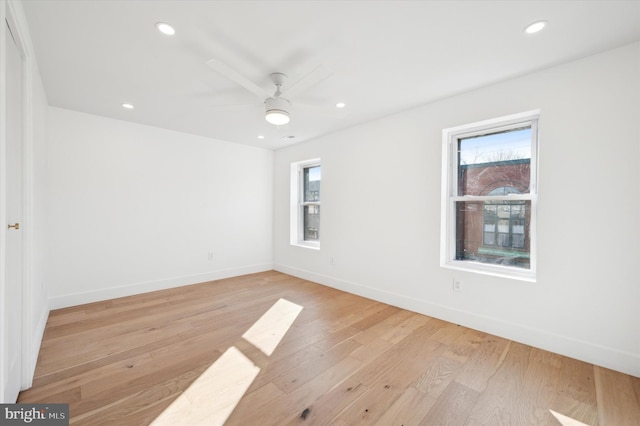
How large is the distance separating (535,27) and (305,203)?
369 centimetres

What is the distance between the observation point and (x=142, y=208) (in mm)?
3783

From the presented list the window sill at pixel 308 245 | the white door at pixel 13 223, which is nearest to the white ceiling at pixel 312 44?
the white door at pixel 13 223

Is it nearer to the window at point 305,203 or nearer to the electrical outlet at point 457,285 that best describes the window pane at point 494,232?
the electrical outlet at point 457,285

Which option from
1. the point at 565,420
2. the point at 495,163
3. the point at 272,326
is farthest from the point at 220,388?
the point at 495,163

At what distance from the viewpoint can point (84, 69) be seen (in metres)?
2.33

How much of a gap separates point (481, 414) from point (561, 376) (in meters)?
0.85

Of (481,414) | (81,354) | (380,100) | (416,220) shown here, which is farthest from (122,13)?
(481,414)

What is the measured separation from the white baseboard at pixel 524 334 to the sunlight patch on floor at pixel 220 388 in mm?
1429

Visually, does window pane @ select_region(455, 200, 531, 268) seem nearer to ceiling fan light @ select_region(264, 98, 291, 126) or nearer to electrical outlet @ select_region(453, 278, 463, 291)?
electrical outlet @ select_region(453, 278, 463, 291)

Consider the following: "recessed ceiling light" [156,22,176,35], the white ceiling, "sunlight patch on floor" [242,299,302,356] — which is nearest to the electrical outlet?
"sunlight patch on floor" [242,299,302,356]

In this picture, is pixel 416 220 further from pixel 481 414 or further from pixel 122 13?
pixel 122 13

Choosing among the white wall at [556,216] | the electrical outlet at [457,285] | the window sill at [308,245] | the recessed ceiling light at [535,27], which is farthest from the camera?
the window sill at [308,245]

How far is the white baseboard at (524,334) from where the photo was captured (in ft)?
6.49

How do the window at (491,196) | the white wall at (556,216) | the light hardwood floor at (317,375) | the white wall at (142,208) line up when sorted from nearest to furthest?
the light hardwood floor at (317,375) → the white wall at (556,216) → the window at (491,196) → the white wall at (142,208)
